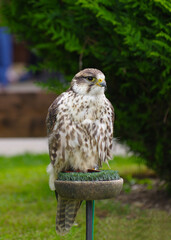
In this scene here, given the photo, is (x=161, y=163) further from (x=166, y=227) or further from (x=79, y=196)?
(x=79, y=196)

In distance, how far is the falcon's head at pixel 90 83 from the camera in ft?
7.89

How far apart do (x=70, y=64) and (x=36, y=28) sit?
0.44 metres

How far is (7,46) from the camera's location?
8797mm

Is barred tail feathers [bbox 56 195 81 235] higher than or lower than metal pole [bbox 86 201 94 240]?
lower

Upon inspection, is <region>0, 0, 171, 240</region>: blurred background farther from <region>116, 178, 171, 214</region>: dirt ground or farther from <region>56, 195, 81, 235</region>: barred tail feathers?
<region>56, 195, 81, 235</region>: barred tail feathers

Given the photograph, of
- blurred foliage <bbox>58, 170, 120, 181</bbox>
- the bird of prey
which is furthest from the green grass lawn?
blurred foliage <bbox>58, 170, 120, 181</bbox>

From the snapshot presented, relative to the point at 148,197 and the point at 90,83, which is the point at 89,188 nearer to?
the point at 90,83

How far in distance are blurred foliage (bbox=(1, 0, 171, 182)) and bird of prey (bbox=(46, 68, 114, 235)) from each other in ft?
2.33

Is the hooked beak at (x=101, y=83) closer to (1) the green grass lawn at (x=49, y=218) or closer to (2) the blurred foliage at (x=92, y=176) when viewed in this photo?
(2) the blurred foliage at (x=92, y=176)

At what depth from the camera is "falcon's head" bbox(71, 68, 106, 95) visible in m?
2.41

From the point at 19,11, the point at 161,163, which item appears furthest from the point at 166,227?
the point at 19,11

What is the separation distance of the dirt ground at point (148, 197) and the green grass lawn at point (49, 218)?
0.47 feet

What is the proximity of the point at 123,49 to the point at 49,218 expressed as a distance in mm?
1469

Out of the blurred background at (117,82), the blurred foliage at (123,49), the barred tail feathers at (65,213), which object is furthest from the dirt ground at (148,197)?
the barred tail feathers at (65,213)
